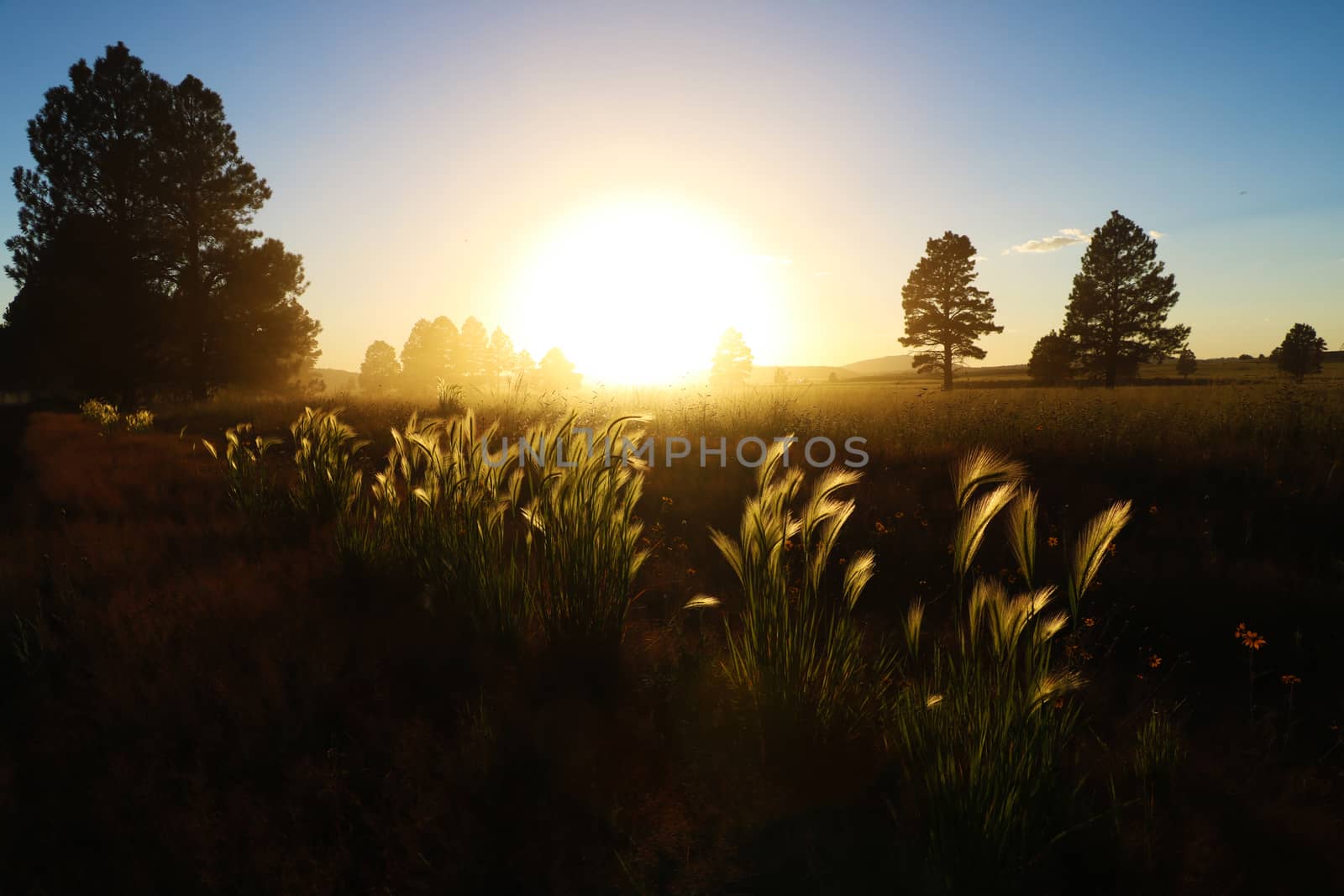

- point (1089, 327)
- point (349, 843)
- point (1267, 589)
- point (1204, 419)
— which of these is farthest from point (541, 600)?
point (1089, 327)

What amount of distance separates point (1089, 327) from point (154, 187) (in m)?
37.9

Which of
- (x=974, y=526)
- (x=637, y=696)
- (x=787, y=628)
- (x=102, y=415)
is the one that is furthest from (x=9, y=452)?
(x=974, y=526)

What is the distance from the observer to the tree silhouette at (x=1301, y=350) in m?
35.8

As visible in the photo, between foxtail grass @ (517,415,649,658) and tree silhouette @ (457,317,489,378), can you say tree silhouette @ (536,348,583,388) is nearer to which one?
tree silhouette @ (457,317,489,378)

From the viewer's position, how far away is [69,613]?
11.3 feet

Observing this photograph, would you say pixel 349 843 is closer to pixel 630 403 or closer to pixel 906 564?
pixel 906 564

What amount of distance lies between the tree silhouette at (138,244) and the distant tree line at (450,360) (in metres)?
25.9

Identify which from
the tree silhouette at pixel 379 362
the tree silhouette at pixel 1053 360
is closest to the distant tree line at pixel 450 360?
the tree silhouette at pixel 379 362

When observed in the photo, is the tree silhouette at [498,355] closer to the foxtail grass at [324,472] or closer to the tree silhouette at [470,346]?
the tree silhouette at [470,346]

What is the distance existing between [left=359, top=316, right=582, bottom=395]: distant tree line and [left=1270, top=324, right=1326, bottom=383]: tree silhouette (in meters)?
48.4

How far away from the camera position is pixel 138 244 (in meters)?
18.3

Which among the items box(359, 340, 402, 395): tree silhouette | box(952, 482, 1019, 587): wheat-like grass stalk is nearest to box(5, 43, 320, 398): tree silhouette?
box(952, 482, 1019, 587): wheat-like grass stalk

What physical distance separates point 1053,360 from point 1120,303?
4745mm

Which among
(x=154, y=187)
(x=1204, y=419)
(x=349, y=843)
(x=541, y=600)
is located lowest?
(x=349, y=843)
